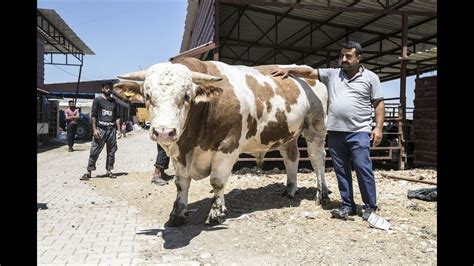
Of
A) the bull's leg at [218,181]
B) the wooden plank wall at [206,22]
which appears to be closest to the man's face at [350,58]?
the bull's leg at [218,181]

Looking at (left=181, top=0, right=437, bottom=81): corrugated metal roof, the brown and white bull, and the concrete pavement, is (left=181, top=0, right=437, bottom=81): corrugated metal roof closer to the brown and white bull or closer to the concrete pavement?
the brown and white bull

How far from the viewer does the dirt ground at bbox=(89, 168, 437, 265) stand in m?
3.62

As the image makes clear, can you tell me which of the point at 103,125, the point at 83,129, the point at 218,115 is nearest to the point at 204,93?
the point at 218,115

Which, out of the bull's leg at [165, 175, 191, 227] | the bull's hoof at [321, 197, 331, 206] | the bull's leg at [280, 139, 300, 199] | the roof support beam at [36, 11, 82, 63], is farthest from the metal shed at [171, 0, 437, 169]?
the roof support beam at [36, 11, 82, 63]

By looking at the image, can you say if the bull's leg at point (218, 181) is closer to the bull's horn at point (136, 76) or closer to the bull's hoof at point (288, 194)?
the bull's horn at point (136, 76)

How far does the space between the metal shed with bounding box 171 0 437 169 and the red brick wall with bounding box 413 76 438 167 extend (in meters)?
0.44

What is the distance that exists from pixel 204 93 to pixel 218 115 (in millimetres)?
389

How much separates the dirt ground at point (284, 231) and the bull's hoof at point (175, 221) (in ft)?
0.26

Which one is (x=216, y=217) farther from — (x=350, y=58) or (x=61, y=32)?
(x=61, y=32)

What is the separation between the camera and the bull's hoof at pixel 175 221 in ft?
15.2

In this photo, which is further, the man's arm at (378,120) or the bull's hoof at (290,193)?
the bull's hoof at (290,193)

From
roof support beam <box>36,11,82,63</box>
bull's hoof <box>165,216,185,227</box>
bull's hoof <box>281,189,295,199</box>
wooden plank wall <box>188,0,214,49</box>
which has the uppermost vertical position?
roof support beam <box>36,11,82,63</box>

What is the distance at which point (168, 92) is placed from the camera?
3.80m
